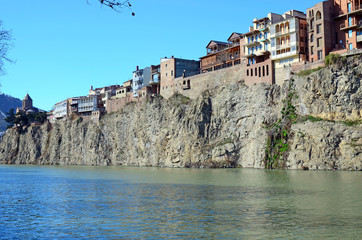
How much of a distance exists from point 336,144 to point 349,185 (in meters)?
25.7

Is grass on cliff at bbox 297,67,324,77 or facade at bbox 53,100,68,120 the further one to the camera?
facade at bbox 53,100,68,120

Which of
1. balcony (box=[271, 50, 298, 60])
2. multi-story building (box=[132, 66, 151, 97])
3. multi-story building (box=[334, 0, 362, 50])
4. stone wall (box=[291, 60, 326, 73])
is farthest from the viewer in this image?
multi-story building (box=[132, 66, 151, 97])

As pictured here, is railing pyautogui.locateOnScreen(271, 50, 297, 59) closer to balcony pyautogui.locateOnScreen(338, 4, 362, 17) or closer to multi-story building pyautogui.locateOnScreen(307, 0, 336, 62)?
multi-story building pyautogui.locateOnScreen(307, 0, 336, 62)

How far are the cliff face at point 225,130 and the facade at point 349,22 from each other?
540 centimetres

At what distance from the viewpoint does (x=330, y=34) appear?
75.8 meters

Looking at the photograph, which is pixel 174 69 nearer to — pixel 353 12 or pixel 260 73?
pixel 260 73

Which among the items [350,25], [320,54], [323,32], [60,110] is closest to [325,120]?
[320,54]

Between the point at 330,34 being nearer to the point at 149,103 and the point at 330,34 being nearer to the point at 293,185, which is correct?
the point at 293,185

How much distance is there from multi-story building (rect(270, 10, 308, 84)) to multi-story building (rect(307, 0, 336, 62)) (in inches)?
95.0

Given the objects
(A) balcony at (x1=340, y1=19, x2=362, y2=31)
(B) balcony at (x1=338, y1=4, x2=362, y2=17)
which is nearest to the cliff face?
(A) balcony at (x1=340, y1=19, x2=362, y2=31)

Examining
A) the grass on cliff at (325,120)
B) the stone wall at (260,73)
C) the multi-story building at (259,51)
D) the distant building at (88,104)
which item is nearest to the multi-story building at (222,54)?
the multi-story building at (259,51)

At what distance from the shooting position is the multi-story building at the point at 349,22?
237 ft

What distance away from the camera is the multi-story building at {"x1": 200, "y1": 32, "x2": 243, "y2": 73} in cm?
9712

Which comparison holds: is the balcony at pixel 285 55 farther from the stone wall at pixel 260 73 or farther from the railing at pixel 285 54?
the stone wall at pixel 260 73
